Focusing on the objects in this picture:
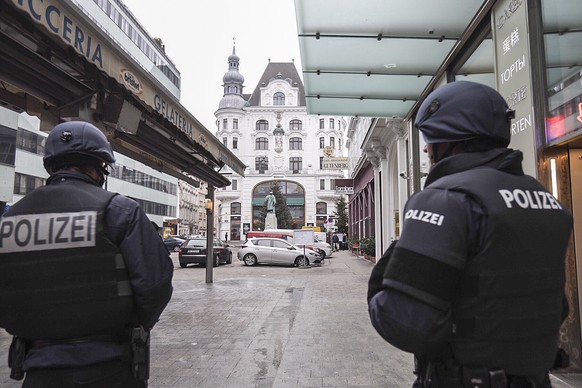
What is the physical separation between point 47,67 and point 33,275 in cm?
252

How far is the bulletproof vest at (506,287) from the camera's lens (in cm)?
149

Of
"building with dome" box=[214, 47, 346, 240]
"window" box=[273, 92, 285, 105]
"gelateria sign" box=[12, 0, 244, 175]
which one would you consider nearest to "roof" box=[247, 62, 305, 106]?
"building with dome" box=[214, 47, 346, 240]

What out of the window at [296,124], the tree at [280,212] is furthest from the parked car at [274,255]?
the window at [296,124]

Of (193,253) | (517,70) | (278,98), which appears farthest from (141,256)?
(278,98)

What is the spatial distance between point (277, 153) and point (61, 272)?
7317 centimetres

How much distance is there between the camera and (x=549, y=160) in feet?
13.9

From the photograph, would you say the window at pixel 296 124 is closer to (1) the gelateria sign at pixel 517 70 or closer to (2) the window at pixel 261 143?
(2) the window at pixel 261 143

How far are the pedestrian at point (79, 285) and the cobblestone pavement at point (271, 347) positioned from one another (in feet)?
8.68

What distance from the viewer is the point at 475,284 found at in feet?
4.91

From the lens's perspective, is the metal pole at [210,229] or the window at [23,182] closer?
the metal pole at [210,229]

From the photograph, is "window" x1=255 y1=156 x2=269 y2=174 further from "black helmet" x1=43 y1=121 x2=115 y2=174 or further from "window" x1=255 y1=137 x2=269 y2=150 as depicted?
"black helmet" x1=43 y1=121 x2=115 y2=174

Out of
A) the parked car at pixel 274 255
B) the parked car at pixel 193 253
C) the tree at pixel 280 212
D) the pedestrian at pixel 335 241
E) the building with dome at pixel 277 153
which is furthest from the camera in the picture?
the building with dome at pixel 277 153

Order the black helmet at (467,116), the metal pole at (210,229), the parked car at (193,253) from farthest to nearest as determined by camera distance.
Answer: the parked car at (193,253), the metal pole at (210,229), the black helmet at (467,116)

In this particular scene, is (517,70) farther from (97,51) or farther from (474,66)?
(97,51)
